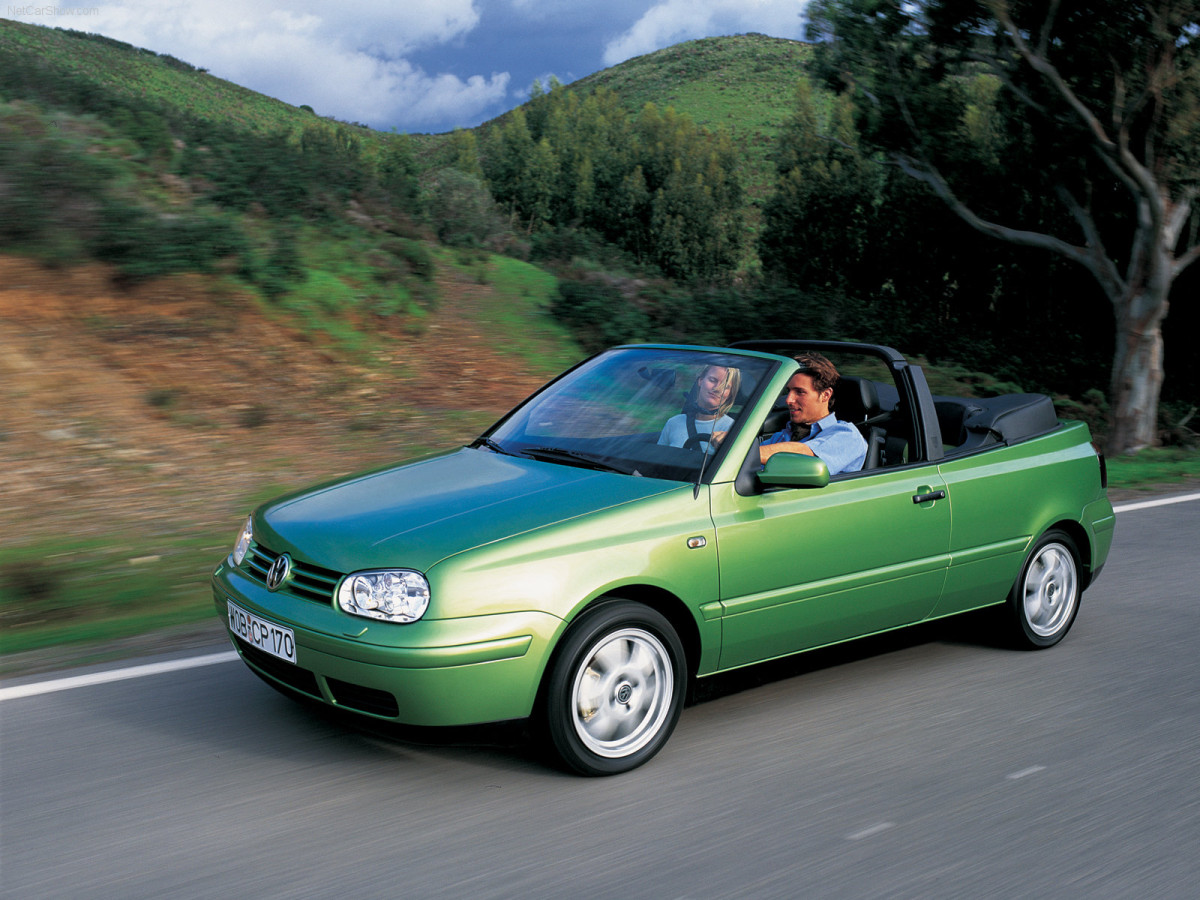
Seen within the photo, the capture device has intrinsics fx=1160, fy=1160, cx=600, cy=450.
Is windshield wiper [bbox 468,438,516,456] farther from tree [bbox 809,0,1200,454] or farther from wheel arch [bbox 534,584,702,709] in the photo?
tree [bbox 809,0,1200,454]

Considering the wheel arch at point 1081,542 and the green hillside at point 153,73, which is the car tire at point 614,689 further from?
the green hillside at point 153,73

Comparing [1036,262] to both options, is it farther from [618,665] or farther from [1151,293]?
[618,665]

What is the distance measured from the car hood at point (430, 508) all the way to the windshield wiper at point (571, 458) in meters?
0.06

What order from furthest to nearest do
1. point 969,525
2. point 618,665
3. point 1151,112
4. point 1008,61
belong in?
point 1008,61 → point 1151,112 → point 969,525 → point 618,665

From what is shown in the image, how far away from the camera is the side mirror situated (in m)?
4.51

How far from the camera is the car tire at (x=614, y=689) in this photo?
4.02m

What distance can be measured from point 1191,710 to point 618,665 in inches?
102

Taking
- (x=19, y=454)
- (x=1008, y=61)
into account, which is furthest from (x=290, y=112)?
(x=19, y=454)

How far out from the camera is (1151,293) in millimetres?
16891

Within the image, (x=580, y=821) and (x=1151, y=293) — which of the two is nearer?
(x=580, y=821)

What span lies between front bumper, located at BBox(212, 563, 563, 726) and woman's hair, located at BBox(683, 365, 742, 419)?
137cm

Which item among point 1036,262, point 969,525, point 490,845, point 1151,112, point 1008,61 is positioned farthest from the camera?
point 1036,262

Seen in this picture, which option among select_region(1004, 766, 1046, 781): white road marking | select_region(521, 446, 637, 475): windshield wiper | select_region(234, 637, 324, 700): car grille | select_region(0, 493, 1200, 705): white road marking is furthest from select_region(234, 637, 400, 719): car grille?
select_region(1004, 766, 1046, 781): white road marking

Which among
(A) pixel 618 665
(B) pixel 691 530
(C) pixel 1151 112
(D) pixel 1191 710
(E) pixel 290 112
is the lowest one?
(D) pixel 1191 710
